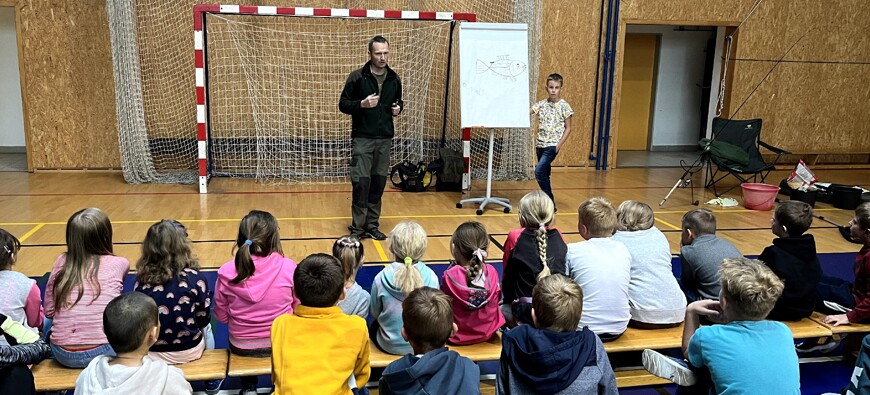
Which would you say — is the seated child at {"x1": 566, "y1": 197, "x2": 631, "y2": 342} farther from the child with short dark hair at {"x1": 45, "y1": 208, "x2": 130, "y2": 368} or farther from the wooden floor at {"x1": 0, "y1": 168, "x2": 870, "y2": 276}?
the wooden floor at {"x1": 0, "y1": 168, "x2": 870, "y2": 276}

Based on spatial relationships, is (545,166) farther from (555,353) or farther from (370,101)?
(555,353)

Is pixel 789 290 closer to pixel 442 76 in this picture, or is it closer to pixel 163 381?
pixel 163 381

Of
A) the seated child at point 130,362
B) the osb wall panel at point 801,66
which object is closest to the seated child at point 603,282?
the seated child at point 130,362

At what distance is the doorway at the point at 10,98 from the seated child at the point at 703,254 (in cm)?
904

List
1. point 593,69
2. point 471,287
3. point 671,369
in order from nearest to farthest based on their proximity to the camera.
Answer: point 671,369, point 471,287, point 593,69

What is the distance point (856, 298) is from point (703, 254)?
837 mm

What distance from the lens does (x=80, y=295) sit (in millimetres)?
2850

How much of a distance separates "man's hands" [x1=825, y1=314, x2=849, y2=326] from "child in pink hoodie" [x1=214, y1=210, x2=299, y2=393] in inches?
107

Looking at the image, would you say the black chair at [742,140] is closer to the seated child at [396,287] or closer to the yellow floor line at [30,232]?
the seated child at [396,287]

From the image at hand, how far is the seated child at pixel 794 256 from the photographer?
3.45 metres

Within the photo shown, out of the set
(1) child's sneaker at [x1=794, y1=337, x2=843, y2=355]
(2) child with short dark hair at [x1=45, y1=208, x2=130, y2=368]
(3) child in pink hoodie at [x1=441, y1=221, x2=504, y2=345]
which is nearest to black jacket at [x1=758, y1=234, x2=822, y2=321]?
(1) child's sneaker at [x1=794, y1=337, x2=843, y2=355]

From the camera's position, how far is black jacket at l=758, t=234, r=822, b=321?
3.46m

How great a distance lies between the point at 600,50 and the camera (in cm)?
998

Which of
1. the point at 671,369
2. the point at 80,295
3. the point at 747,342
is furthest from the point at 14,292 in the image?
the point at 747,342
